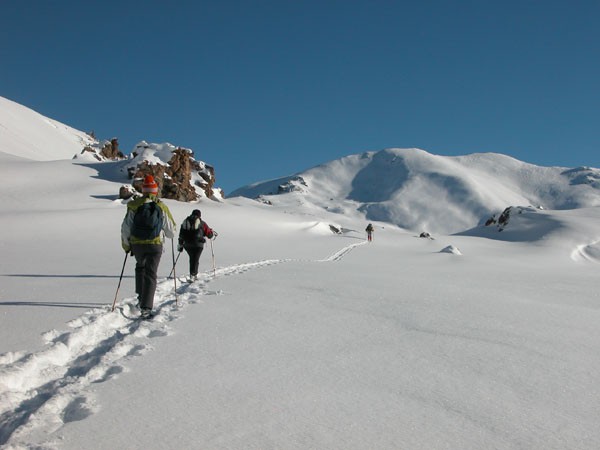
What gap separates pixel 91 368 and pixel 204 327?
64.8 inches

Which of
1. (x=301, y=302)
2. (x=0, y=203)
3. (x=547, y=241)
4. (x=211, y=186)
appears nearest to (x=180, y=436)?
(x=301, y=302)

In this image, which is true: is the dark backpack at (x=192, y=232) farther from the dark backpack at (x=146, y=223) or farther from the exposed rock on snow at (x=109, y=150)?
the exposed rock on snow at (x=109, y=150)

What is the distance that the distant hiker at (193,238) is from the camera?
1036 centimetres

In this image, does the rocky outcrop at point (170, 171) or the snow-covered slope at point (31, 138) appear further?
the snow-covered slope at point (31, 138)

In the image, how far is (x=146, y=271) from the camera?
253 inches

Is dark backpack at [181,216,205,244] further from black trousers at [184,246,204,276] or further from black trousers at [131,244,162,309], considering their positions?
black trousers at [131,244,162,309]

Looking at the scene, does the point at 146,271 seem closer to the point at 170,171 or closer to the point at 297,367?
the point at 297,367

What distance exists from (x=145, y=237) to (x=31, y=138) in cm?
10594

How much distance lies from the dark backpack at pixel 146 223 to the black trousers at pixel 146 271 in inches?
6.5

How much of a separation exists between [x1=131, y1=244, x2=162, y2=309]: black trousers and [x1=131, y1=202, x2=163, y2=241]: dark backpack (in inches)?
6.5

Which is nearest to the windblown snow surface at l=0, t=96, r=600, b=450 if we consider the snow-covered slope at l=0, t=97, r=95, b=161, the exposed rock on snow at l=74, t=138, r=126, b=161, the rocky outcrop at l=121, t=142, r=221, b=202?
the rocky outcrop at l=121, t=142, r=221, b=202

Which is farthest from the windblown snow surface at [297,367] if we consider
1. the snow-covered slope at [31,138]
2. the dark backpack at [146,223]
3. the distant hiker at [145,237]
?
the snow-covered slope at [31,138]

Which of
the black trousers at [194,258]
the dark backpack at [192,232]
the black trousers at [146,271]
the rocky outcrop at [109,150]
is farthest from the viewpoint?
the rocky outcrop at [109,150]

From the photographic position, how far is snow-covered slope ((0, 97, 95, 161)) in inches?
3088
